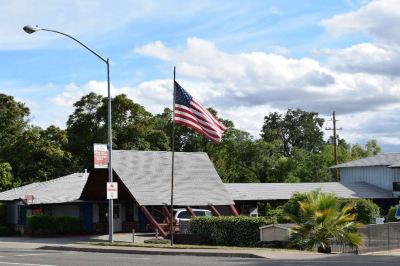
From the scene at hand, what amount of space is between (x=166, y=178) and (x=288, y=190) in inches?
645

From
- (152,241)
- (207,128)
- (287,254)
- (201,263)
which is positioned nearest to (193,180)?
(152,241)

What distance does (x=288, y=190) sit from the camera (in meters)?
58.1

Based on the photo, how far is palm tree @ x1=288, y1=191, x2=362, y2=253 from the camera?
2883cm

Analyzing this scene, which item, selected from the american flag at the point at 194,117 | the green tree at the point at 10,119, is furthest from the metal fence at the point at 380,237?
the green tree at the point at 10,119

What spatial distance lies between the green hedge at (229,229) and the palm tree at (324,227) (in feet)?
11.3

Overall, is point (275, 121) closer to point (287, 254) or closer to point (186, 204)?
point (186, 204)

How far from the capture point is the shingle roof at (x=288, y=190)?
182 feet

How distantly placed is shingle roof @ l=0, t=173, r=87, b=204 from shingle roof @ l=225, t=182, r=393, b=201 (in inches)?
465

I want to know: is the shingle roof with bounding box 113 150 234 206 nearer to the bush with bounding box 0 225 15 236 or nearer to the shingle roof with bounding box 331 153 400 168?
the bush with bounding box 0 225 15 236

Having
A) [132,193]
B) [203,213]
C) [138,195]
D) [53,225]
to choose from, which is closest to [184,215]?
[203,213]

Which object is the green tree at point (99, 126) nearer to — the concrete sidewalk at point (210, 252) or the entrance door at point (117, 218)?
the entrance door at point (117, 218)

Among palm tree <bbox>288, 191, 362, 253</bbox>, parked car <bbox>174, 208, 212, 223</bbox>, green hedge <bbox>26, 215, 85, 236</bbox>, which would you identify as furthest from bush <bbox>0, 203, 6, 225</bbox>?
palm tree <bbox>288, 191, 362, 253</bbox>

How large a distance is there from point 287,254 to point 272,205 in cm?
3077

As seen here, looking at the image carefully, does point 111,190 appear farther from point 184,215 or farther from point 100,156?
point 184,215
